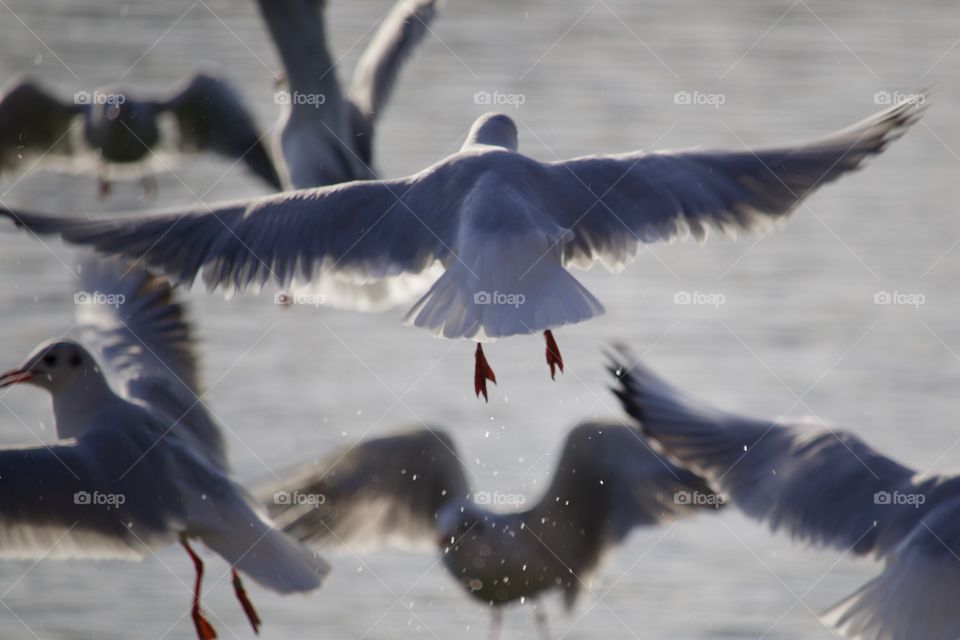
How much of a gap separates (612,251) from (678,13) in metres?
9.55

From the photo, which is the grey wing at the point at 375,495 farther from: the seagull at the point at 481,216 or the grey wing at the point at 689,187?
the grey wing at the point at 689,187

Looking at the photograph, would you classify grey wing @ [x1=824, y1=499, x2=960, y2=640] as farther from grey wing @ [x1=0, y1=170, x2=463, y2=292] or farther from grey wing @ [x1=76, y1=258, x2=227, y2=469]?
grey wing @ [x1=76, y1=258, x2=227, y2=469]

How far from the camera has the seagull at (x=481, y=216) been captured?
4762mm

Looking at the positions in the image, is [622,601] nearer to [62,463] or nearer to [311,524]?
[311,524]

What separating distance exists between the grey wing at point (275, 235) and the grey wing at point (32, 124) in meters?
2.53

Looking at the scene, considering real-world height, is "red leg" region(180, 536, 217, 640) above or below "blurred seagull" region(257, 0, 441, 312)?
below

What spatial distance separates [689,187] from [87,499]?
1806 millimetres

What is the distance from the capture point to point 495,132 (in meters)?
5.22

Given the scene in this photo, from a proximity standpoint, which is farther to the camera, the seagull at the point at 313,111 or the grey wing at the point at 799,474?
the seagull at the point at 313,111

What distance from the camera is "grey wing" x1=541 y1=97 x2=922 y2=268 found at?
193 inches

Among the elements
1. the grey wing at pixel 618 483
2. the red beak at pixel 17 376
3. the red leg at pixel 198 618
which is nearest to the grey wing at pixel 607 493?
the grey wing at pixel 618 483

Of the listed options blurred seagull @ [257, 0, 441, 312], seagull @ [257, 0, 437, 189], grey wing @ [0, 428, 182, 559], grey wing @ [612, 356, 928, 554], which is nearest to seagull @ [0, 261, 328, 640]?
grey wing @ [0, 428, 182, 559]

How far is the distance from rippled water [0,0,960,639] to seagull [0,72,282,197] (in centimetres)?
27

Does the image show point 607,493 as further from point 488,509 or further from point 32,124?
point 32,124
